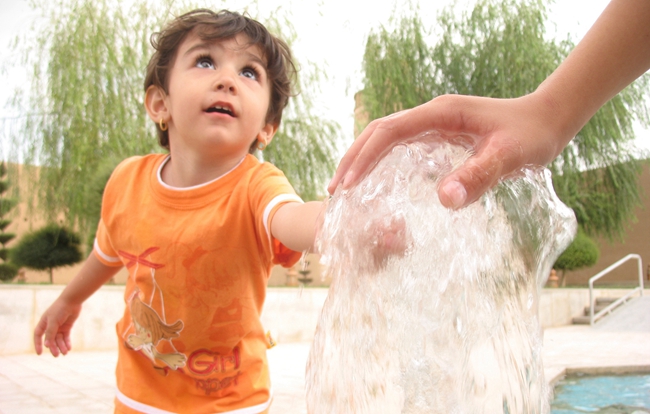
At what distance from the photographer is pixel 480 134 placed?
735 millimetres

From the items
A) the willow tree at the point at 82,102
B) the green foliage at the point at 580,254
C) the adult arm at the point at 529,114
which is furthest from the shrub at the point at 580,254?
the adult arm at the point at 529,114

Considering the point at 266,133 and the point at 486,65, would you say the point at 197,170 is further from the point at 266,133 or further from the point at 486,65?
the point at 486,65

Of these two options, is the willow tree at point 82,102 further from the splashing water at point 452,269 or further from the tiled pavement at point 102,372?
the splashing water at point 452,269

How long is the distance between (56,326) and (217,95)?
1.03 m

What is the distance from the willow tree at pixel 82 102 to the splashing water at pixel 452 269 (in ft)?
21.8

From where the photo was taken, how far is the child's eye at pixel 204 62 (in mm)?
1617

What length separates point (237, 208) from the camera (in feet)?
4.87

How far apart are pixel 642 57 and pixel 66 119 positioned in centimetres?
766

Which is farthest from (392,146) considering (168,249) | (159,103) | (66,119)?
(66,119)

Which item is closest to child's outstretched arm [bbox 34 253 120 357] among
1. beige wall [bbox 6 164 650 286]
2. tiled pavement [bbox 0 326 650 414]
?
tiled pavement [bbox 0 326 650 414]

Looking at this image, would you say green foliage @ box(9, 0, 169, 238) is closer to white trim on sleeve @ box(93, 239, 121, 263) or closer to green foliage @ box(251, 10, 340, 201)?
green foliage @ box(251, 10, 340, 201)

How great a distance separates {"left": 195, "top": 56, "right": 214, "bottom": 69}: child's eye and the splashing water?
0.84 meters

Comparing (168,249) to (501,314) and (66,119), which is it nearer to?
(501,314)

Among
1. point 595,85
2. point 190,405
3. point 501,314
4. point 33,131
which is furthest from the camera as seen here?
point 33,131
